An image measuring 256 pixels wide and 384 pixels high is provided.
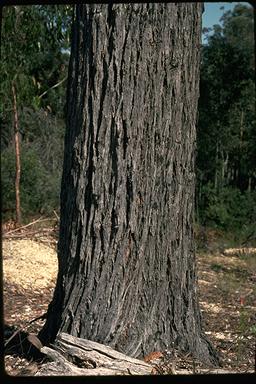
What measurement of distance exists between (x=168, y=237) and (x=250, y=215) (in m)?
3.42

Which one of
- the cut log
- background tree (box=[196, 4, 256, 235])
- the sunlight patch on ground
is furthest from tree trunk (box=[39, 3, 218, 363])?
background tree (box=[196, 4, 256, 235])

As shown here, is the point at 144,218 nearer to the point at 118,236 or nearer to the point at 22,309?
the point at 118,236

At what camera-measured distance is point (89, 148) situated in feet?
7.59

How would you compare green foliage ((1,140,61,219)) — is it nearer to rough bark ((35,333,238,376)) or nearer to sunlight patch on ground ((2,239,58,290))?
sunlight patch on ground ((2,239,58,290))

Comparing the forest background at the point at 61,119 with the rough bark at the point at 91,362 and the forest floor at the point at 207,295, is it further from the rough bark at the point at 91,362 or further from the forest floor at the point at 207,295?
the rough bark at the point at 91,362

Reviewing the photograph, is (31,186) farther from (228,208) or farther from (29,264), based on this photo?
(228,208)

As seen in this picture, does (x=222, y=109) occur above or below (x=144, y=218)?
above

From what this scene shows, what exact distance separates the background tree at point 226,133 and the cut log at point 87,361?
283cm

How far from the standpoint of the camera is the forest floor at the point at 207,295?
9.11ft

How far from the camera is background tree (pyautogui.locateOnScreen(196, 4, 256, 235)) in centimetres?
523

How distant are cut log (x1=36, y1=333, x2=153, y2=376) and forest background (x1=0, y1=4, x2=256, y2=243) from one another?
3063 millimetres

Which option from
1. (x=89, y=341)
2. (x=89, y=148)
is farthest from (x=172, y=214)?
(x=89, y=341)

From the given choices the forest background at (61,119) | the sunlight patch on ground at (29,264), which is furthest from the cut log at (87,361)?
the forest background at (61,119)

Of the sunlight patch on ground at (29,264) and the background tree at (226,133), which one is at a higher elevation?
the background tree at (226,133)
